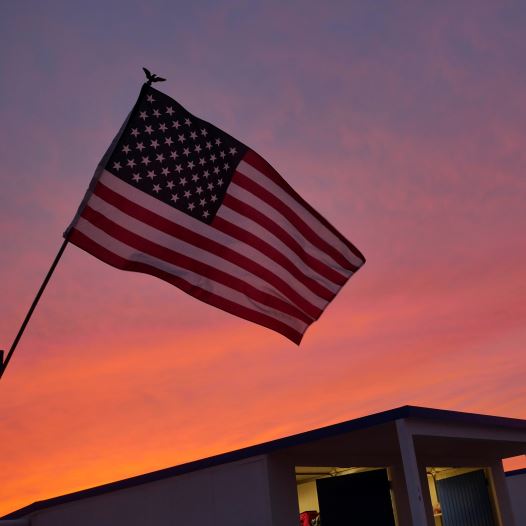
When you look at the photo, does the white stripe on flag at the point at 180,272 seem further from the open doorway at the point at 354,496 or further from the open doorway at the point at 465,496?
the open doorway at the point at 465,496

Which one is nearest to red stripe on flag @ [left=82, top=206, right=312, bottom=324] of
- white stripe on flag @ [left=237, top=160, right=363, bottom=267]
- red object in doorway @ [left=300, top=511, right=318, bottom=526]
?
white stripe on flag @ [left=237, top=160, right=363, bottom=267]

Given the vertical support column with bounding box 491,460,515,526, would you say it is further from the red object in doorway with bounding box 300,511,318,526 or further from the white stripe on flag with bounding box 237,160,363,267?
the white stripe on flag with bounding box 237,160,363,267

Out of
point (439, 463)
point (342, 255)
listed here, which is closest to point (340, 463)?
point (439, 463)

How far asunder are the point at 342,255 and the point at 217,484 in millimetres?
8139

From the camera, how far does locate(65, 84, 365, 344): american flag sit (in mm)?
7457

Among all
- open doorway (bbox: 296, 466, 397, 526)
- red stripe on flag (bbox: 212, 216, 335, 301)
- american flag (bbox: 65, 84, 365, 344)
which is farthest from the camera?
open doorway (bbox: 296, 466, 397, 526)

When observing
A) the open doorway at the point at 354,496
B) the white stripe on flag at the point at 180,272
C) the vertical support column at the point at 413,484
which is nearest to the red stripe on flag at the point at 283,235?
the white stripe on flag at the point at 180,272

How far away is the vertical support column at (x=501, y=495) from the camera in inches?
752

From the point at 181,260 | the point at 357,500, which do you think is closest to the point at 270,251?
the point at 181,260

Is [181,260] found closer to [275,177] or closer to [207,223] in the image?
[207,223]

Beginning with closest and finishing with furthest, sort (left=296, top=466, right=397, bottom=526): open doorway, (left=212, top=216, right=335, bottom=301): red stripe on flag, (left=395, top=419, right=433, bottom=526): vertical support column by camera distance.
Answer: (left=212, top=216, right=335, bottom=301): red stripe on flag, (left=395, top=419, right=433, bottom=526): vertical support column, (left=296, top=466, right=397, bottom=526): open doorway

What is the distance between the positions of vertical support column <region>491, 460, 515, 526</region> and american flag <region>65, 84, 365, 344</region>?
1375cm

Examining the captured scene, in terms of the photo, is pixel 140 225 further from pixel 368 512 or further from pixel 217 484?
pixel 368 512

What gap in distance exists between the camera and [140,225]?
7.54 metres
